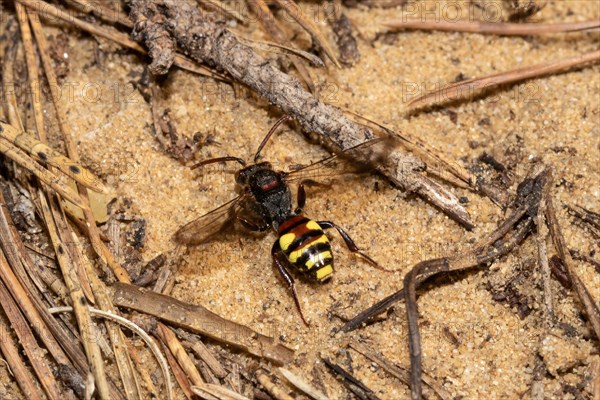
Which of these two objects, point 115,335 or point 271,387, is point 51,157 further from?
point 271,387

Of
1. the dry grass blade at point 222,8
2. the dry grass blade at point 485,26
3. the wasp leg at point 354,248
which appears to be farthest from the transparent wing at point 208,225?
the dry grass blade at point 485,26

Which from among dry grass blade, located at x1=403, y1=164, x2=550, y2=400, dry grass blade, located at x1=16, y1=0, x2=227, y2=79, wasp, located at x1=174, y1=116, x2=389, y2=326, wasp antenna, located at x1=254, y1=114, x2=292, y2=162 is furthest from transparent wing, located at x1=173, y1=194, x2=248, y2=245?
dry grass blade, located at x1=403, y1=164, x2=550, y2=400

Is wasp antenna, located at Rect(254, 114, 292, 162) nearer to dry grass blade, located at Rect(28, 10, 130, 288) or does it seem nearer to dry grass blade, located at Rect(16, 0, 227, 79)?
dry grass blade, located at Rect(16, 0, 227, 79)

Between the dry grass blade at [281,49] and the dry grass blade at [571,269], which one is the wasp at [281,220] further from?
the dry grass blade at [571,269]

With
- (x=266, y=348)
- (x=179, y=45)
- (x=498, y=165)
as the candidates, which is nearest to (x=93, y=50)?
(x=179, y=45)

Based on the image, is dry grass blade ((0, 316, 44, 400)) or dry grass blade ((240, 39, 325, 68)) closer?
dry grass blade ((0, 316, 44, 400))
